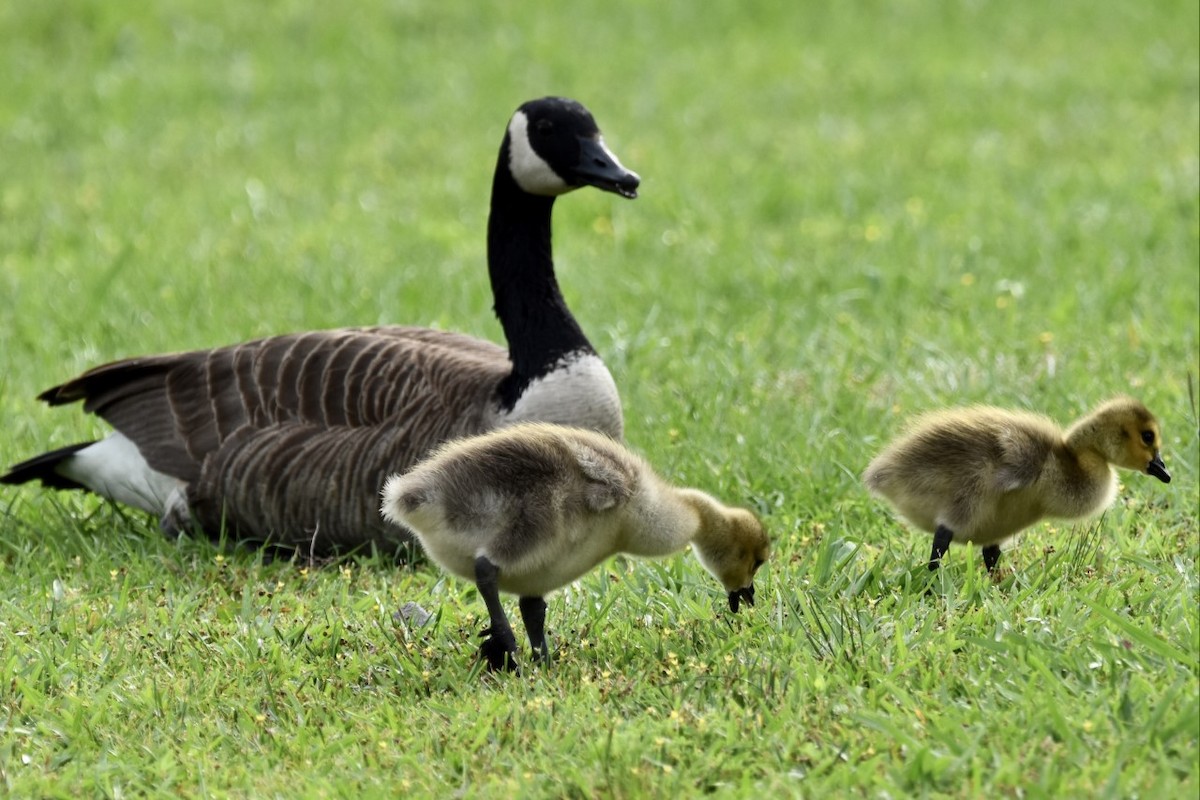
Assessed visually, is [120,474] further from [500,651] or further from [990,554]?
[990,554]

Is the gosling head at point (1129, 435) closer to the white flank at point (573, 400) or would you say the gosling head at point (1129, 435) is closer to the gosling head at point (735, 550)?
the gosling head at point (735, 550)

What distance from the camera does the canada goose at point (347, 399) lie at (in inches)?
264

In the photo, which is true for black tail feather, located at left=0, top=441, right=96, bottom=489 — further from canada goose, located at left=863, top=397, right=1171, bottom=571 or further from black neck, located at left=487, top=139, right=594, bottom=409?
canada goose, located at left=863, top=397, right=1171, bottom=571

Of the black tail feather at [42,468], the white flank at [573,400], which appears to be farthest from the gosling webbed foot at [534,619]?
the black tail feather at [42,468]

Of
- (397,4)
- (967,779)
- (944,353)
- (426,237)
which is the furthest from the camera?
(397,4)

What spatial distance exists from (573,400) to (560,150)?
1.02 meters

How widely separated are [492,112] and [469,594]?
30.0ft

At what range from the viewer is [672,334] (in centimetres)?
921

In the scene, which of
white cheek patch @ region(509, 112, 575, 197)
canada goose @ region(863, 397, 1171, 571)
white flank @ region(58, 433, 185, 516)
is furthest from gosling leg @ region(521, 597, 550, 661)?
white flank @ region(58, 433, 185, 516)

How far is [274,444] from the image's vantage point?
22.9 feet

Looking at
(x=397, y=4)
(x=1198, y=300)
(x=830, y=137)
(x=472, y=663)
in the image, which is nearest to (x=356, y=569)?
(x=472, y=663)

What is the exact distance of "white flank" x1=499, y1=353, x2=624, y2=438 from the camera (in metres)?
6.56

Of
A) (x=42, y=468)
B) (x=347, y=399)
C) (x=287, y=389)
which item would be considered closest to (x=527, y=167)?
(x=347, y=399)

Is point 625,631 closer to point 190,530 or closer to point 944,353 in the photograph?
point 190,530
